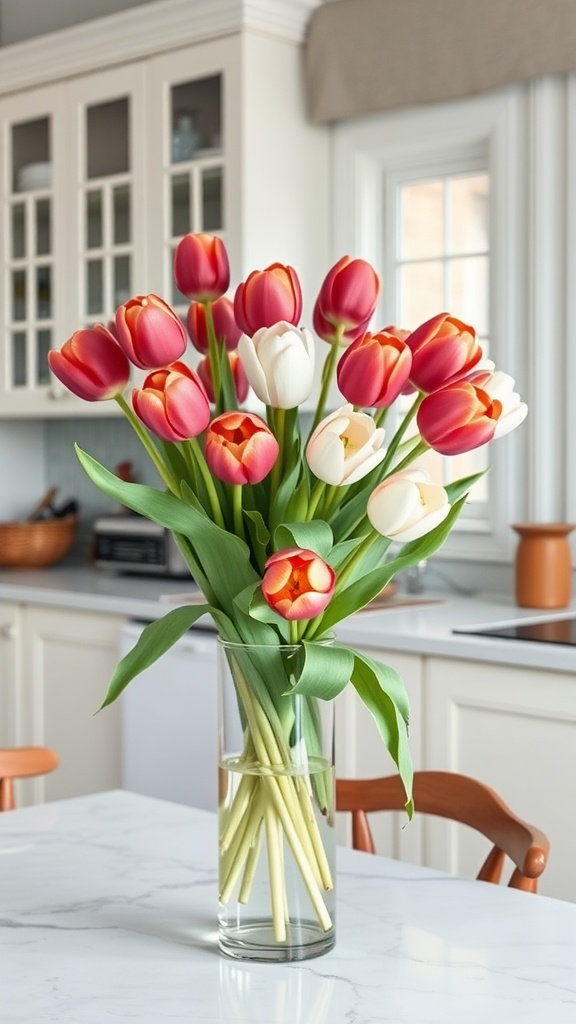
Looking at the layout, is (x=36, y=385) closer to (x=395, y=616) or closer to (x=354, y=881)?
(x=395, y=616)

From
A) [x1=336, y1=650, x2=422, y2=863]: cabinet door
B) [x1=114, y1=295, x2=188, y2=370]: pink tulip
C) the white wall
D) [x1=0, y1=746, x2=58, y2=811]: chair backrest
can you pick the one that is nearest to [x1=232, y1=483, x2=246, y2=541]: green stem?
[x1=114, y1=295, x2=188, y2=370]: pink tulip

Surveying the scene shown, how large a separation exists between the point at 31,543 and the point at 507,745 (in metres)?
1.97

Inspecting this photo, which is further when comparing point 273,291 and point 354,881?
point 354,881

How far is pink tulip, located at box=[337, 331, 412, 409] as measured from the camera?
104cm

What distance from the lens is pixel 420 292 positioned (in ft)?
11.8

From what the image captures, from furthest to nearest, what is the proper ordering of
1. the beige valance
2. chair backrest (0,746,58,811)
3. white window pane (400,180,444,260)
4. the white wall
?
the white wall, white window pane (400,180,444,260), the beige valance, chair backrest (0,746,58,811)

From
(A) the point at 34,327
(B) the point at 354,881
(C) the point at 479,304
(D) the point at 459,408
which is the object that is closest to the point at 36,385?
(A) the point at 34,327

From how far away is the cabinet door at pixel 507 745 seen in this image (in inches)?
93.5

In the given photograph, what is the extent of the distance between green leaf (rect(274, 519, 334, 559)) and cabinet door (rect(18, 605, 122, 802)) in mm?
2250

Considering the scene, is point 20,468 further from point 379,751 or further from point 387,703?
point 387,703

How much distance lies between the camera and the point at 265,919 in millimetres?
1122

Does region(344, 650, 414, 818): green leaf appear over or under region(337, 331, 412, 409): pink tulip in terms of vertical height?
under

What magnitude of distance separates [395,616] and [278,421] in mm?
1827

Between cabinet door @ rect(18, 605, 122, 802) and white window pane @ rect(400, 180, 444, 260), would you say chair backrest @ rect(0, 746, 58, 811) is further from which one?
white window pane @ rect(400, 180, 444, 260)
